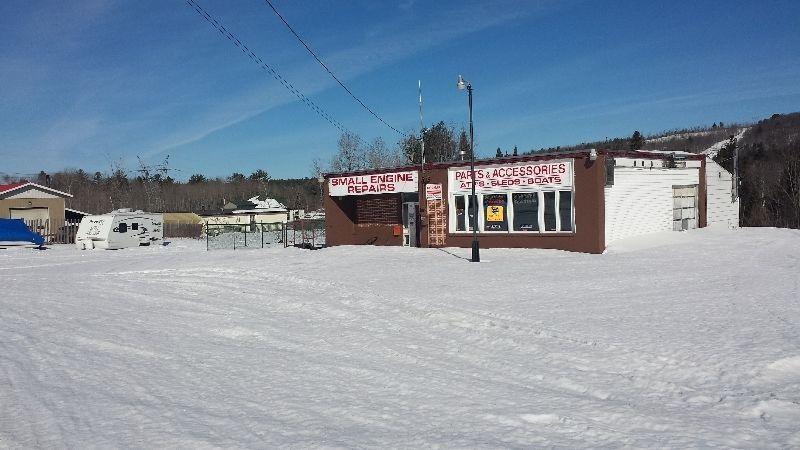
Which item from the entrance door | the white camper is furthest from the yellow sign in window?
the white camper

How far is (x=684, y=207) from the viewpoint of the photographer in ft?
91.0

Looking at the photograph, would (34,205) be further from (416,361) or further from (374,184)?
(416,361)

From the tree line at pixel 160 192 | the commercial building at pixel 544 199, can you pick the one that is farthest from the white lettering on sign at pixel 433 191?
the tree line at pixel 160 192

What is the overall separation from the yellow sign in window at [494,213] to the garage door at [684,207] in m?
8.20

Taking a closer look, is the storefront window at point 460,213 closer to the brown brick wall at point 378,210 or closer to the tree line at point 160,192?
the brown brick wall at point 378,210

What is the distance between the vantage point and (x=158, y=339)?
33.8 ft

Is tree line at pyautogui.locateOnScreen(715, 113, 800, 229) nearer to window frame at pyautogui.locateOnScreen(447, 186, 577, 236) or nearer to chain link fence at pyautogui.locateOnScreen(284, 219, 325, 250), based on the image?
window frame at pyautogui.locateOnScreen(447, 186, 577, 236)

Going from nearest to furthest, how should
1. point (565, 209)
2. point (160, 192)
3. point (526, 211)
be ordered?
point (565, 209) → point (526, 211) → point (160, 192)

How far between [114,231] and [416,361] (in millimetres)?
33569

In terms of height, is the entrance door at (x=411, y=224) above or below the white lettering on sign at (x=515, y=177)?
below

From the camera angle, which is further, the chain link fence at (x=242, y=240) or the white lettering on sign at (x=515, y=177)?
the chain link fence at (x=242, y=240)

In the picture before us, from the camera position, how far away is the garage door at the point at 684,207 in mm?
27234

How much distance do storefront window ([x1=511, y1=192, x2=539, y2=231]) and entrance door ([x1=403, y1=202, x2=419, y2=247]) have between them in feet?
17.8

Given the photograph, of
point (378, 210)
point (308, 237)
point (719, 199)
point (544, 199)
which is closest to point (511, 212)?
point (544, 199)
